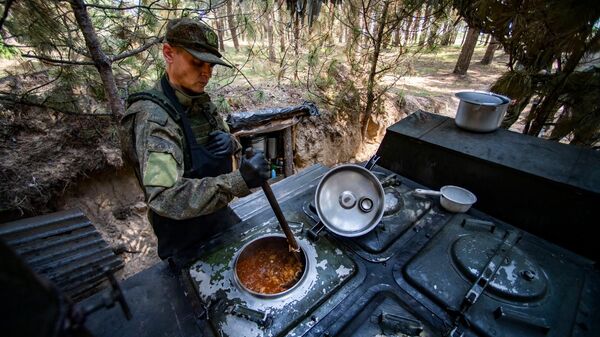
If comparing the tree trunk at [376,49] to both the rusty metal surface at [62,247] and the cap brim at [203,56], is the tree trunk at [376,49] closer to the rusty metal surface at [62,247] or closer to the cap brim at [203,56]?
the cap brim at [203,56]

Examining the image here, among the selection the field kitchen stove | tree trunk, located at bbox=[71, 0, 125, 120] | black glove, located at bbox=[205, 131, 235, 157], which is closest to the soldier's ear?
black glove, located at bbox=[205, 131, 235, 157]

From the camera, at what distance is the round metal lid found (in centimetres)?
181

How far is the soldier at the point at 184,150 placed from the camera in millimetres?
1324

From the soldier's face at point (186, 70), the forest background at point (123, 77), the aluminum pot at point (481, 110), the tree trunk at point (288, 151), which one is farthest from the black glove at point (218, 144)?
the tree trunk at point (288, 151)

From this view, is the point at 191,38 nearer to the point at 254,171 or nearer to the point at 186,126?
the point at 186,126

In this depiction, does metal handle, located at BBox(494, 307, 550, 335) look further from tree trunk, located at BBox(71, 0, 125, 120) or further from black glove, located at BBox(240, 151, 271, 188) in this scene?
tree trunk, located at BBox(71, 0, 125, 120)

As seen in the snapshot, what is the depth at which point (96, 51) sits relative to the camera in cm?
250

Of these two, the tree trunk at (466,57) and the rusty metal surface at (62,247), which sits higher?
the tree trunk at (466,57)

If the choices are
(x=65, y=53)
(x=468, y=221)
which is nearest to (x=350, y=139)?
(x=468, y=221)

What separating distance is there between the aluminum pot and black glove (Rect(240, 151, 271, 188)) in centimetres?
206

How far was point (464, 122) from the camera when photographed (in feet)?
8.02

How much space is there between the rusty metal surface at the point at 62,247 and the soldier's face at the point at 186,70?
2.11 meters

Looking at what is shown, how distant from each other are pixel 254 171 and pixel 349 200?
2.80 feet

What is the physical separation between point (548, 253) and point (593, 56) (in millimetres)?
2793
